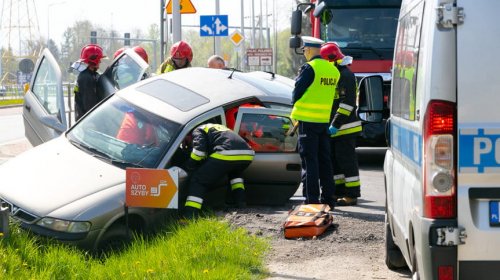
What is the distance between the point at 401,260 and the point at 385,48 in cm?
1000

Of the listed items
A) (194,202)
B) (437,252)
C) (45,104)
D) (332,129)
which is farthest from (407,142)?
(45,104)

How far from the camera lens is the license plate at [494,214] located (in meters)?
5.16

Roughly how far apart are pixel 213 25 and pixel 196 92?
64.7 ft

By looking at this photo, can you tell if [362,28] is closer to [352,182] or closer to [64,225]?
[352,182]

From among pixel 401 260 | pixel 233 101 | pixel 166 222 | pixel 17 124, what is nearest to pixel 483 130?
pixel 401 260

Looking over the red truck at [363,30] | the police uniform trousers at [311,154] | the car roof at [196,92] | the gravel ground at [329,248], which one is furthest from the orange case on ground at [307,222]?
the red truck at [363,30]

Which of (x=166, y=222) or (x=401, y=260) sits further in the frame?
(x=166, y=222)

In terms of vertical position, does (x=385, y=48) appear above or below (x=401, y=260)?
above

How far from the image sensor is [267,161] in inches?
426

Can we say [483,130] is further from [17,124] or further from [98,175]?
[17,124]

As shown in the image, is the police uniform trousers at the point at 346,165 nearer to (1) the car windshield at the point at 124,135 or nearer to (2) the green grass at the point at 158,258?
(1) the car windshield at the point at 124,135

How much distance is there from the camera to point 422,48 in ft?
17.8

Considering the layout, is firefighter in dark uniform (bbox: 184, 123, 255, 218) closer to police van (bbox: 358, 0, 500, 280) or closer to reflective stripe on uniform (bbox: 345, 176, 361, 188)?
reflective stripe on uniform (bbox: 345, 176, 361, 188)

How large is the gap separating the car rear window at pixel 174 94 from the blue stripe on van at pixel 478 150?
5.61 metres
